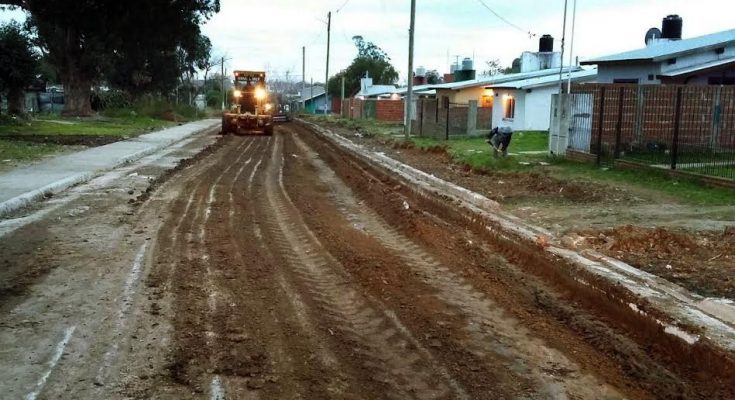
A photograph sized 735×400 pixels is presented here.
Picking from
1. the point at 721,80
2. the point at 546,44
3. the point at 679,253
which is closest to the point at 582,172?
the point at 679,253

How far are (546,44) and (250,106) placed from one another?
2639 centimetres

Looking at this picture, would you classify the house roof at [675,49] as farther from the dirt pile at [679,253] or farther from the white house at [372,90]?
the white house at [372,90]

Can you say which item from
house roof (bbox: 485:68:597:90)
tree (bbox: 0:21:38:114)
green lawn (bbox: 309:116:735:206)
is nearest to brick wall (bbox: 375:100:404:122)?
house roof (bbox: 485:68:597:90)

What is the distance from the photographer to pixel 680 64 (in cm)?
2550

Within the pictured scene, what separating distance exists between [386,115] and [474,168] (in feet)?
130

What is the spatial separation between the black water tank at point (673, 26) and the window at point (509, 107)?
27.3 feet

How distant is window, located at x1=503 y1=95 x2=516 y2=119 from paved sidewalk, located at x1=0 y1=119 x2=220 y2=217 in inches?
757

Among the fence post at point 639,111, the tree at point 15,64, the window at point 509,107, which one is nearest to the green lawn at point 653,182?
the fence post at point 639,111

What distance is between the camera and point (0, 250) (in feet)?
27.7

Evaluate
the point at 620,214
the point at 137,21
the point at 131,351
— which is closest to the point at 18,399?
the point at 131,351

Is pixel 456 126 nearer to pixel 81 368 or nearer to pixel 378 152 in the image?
pixel 378 152

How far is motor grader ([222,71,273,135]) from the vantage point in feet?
113

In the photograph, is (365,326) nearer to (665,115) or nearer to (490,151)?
(665,115)

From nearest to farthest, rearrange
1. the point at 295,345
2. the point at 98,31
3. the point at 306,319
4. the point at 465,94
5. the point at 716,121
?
the point at 295,345 → the point at 306,319 → the point at 716,121 → the point at 98,31 → the point at 465,94
